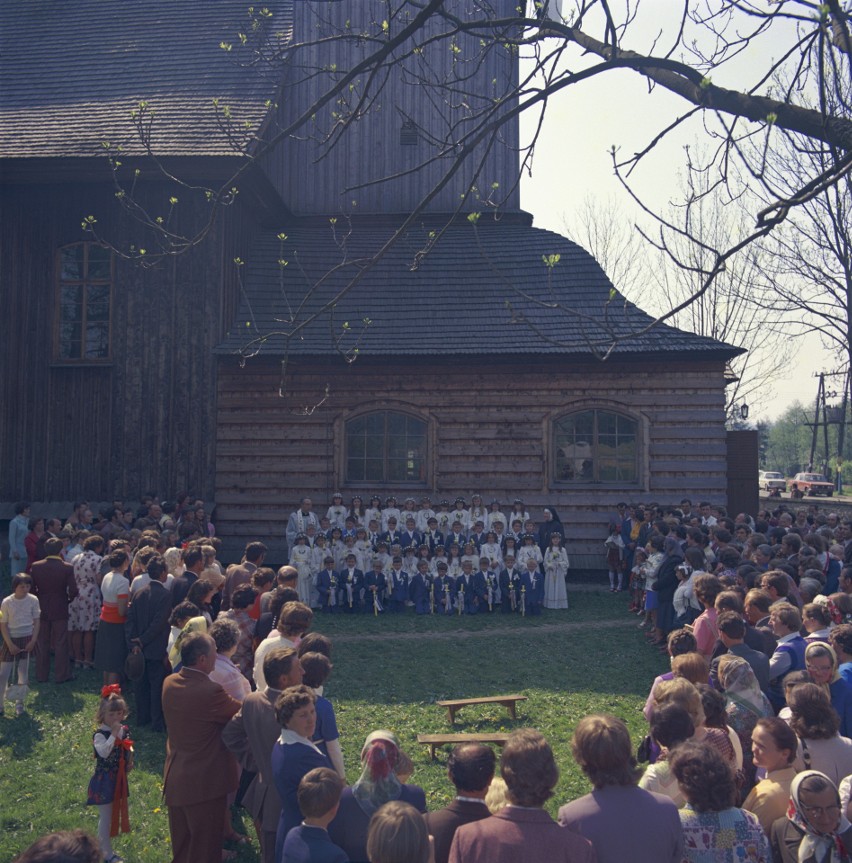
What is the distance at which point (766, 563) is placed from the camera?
32.0ft

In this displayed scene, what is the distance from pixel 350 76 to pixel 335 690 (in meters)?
6.60

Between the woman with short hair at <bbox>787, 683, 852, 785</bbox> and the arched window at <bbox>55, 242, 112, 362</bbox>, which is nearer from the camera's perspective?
the woman with short hair at <bbox>787, 683, 852, 785</bbox>

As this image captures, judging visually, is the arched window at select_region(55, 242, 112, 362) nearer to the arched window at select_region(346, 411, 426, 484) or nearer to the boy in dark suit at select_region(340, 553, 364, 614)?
the arched window at select_region(346, 411, 426, 484)

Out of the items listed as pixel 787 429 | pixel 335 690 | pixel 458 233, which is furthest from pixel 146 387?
pixel 787 429

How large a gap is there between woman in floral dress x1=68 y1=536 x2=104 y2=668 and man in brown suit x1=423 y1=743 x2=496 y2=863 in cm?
760

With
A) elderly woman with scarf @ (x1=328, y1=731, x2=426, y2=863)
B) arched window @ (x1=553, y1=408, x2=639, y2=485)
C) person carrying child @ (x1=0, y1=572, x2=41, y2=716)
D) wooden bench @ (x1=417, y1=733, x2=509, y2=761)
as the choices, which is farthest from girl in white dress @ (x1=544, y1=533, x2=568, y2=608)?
elderly woman with scarf @ (x1=328, y1=731, x2=426, y2=863)

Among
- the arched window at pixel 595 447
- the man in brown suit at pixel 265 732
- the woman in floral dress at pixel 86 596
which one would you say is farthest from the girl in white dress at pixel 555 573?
the man in brown suit at pixel 265 732

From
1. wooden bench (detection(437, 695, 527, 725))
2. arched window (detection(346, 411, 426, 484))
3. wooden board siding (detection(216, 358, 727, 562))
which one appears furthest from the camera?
arched window (detection(346, 411, 426, 484))

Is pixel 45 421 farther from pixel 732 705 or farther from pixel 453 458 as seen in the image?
pixel 732 705

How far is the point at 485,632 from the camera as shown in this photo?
12.6 metres

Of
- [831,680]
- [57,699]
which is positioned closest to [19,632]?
[57,699]

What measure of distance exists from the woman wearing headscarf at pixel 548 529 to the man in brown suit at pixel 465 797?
39.5 feet

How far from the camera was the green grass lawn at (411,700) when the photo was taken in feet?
20.9

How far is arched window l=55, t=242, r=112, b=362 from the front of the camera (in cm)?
1686
